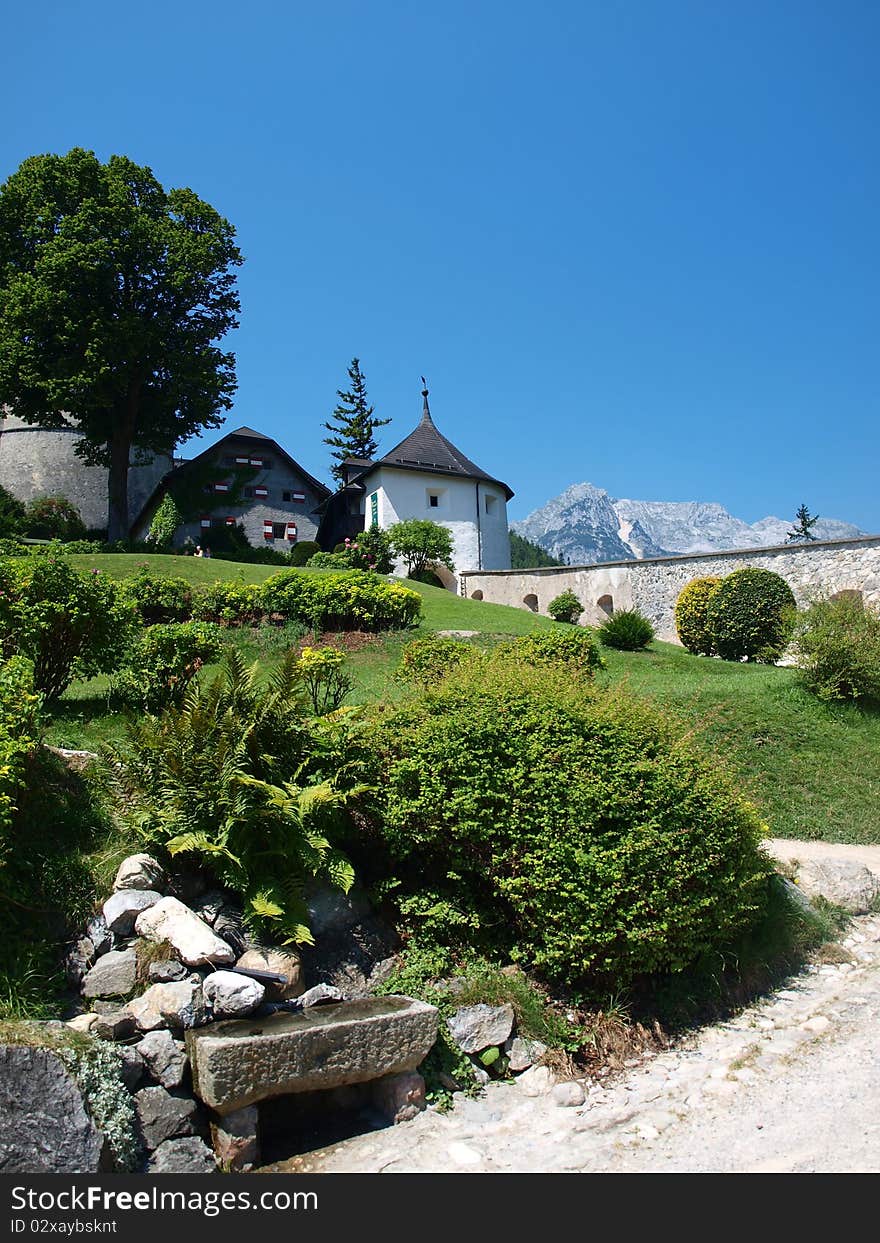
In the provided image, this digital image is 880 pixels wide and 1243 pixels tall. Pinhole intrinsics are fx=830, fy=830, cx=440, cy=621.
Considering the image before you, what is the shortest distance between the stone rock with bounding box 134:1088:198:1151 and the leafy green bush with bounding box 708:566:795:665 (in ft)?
60.6

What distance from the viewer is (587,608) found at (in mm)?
30734

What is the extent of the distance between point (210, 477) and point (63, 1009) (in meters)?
35.3

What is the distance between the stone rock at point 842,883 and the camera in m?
6.75

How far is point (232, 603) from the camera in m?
16.5

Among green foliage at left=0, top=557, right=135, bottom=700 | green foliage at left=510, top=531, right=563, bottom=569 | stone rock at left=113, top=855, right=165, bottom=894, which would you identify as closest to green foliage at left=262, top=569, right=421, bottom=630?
green foliage at left=0, top=557, right=135, bottom=700

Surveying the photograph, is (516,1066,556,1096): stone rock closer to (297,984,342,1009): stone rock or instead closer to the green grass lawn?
(297,984,342,1009): stone rock

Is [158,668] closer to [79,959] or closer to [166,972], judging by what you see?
[79,959]

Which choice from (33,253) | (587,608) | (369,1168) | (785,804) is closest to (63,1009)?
(369,1168)

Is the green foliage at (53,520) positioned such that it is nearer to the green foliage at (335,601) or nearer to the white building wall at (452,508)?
the white building wall at (452,508)

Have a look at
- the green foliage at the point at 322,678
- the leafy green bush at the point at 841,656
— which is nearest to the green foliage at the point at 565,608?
the leafy green bush at the point at 841,656

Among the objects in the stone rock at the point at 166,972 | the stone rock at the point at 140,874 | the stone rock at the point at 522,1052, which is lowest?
the stone rock at the point at 522,1052

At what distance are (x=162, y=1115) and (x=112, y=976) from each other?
78 cm

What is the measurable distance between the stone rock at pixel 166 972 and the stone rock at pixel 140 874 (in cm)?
56

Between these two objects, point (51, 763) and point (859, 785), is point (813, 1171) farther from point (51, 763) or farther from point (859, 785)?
point (859, 785)
